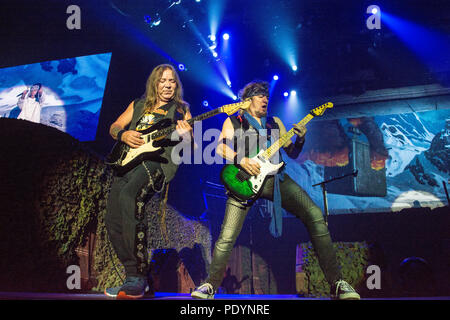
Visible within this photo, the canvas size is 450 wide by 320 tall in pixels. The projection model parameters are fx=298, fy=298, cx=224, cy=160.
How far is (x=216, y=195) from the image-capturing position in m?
9.82

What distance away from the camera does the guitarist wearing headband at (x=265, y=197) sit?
2.85 m

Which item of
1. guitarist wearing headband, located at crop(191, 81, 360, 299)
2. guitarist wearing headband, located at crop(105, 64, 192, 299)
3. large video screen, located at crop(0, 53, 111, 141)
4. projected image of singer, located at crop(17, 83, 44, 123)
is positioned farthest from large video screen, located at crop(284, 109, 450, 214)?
projected image of singer, located at crop(17, 83, 44, 123)

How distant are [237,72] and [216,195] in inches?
164

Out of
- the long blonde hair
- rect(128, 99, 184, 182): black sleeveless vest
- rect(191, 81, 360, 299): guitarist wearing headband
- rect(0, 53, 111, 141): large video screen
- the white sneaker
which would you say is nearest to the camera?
the white sneaker

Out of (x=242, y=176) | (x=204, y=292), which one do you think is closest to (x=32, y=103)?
(x=242, y=176)

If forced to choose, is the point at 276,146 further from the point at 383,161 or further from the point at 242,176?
the point at 383,161

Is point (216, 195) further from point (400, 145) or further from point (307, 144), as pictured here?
point (400, 145)

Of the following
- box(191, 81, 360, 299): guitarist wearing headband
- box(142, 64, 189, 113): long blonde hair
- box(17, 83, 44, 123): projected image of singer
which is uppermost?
box(17, 83, 44, 123): projected image of singer

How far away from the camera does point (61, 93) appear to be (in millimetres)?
7023

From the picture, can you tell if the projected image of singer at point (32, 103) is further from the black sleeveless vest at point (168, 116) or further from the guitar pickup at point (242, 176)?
the guitar pickup at point (242, 176)

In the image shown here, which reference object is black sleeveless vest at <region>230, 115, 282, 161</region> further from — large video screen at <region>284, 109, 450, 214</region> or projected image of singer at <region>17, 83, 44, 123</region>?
large video screen at <region>284, 109, 450, 214</region>

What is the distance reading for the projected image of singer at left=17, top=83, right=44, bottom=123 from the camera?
22.3ft

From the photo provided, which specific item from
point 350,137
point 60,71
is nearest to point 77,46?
point 60,71

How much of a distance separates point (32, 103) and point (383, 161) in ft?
32.8
